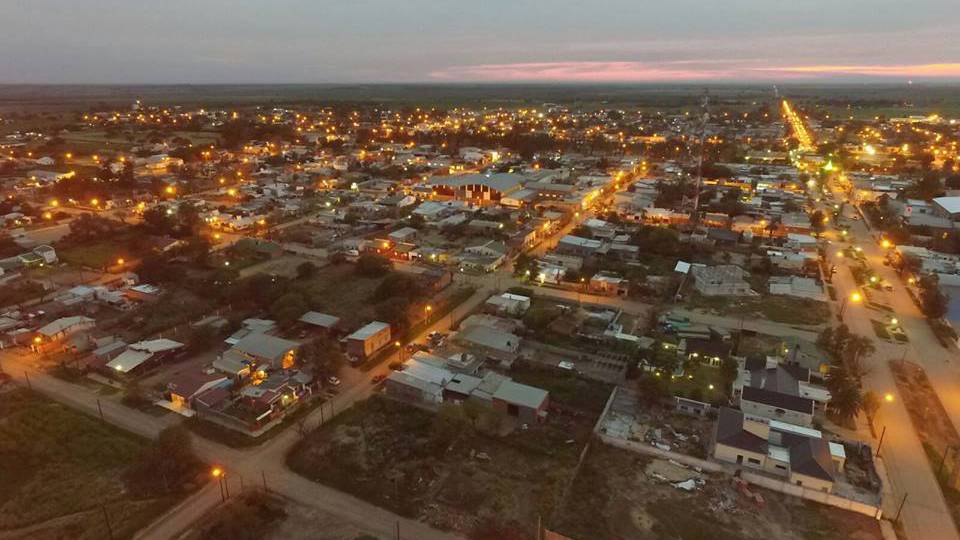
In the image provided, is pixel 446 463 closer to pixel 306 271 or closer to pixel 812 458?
pixel 812 458

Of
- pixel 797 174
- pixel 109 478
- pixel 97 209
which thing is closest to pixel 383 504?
pixel 109 478

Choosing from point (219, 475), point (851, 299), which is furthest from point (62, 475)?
point (851, 299)

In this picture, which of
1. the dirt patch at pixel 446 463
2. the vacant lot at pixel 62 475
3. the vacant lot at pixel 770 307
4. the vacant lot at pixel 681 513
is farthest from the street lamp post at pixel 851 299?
the vacant lot at pixel 62 475

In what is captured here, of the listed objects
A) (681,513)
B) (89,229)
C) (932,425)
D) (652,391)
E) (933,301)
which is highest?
(89,229)

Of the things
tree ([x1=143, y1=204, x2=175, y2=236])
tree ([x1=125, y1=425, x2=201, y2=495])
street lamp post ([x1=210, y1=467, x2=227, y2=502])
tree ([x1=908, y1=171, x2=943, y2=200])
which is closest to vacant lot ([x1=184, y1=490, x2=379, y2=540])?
street lamp post ([x1=210, y1=467, x2=227, y2=502])

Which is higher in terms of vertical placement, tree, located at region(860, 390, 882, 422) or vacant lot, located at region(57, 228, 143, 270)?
vacant lot, located at region(57, 228, 143, 270)

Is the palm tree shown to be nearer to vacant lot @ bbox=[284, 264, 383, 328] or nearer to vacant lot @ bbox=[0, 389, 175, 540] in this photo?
vacant lot @ bbox=[284, 264, 383, 328]
